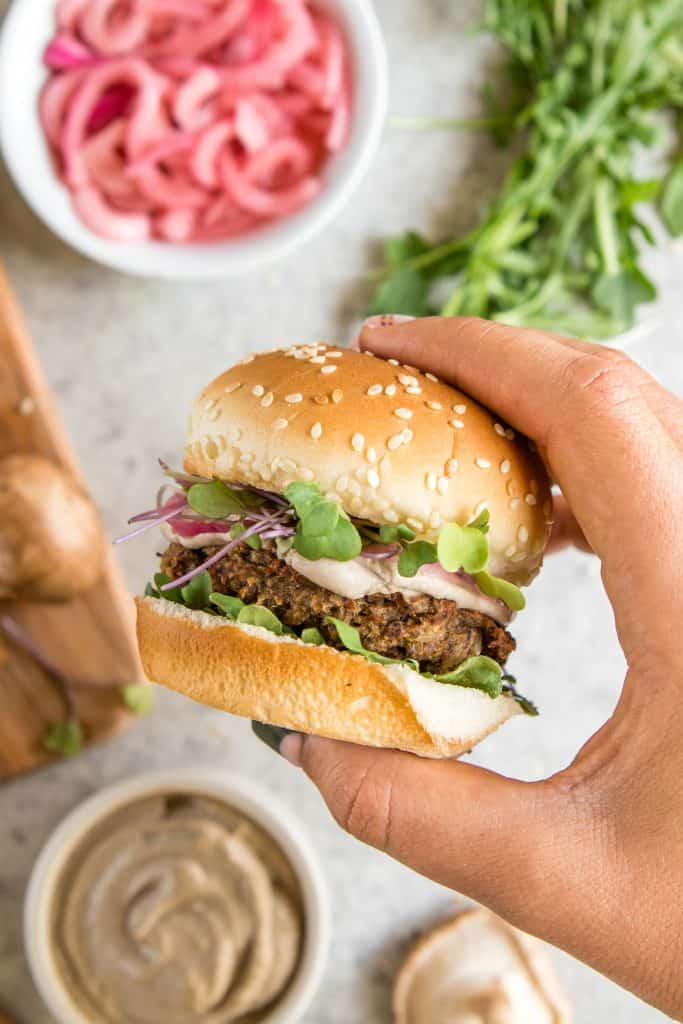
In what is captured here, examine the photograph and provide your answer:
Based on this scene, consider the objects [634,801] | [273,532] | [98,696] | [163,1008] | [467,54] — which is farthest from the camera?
[467,54]

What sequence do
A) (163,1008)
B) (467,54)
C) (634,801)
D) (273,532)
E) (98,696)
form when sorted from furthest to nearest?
1. (467,54)
2. (98,696)
3. (163,1008)
4. (273,532)
5. (634,801)

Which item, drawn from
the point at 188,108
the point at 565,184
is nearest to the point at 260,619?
the point at 188,108

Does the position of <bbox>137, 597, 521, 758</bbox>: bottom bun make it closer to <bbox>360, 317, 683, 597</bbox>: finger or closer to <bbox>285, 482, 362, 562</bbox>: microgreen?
<bbox>285, 482, 362, 562</bbox>: microgreen

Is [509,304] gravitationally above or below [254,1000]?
above

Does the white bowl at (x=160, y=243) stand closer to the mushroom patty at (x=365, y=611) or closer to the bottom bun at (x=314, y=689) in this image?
the mushroom patty at (x=365, y=611)

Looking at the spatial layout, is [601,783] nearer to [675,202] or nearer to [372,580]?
[372,580]

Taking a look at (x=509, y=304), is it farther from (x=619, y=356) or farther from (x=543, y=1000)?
(x=543, y=1000)

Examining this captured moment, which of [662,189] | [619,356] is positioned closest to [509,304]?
[662,189]

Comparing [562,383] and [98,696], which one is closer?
[562,383]
